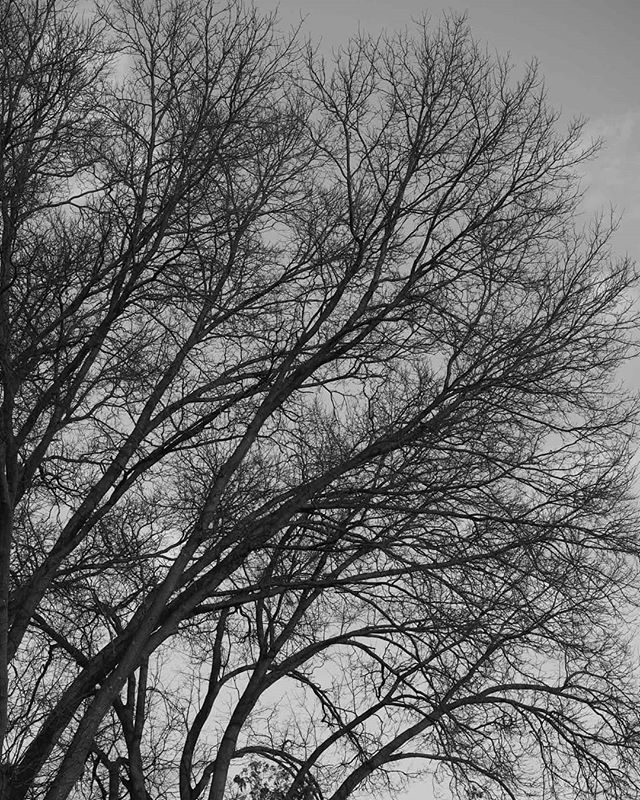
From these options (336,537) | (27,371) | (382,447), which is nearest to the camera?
(27,371)

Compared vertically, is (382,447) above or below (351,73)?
below

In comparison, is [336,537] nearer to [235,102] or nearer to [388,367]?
Answer: [388,367]

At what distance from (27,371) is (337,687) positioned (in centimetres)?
713

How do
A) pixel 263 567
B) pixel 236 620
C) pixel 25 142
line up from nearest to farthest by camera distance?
1. pixel 25 142
2. pixel 263 567
3. pixel 236 620

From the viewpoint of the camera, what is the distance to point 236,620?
14797 millimetres

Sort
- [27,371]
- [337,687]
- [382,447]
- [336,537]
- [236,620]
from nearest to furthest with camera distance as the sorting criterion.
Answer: [27,371] < [382,447] < [336,537] < [337,687] < [236,620]

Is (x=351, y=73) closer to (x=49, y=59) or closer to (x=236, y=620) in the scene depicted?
(x=49, y=59)

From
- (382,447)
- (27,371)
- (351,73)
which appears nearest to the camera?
(27,371)

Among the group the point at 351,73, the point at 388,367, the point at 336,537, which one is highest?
the point at 351,73

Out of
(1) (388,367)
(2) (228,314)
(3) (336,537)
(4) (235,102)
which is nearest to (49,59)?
(4) (235,102)

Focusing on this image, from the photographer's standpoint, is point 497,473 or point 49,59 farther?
point 497,473

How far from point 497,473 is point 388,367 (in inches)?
61.0

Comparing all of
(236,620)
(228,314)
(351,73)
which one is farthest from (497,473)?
(236,620)

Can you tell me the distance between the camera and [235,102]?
34.0ft
